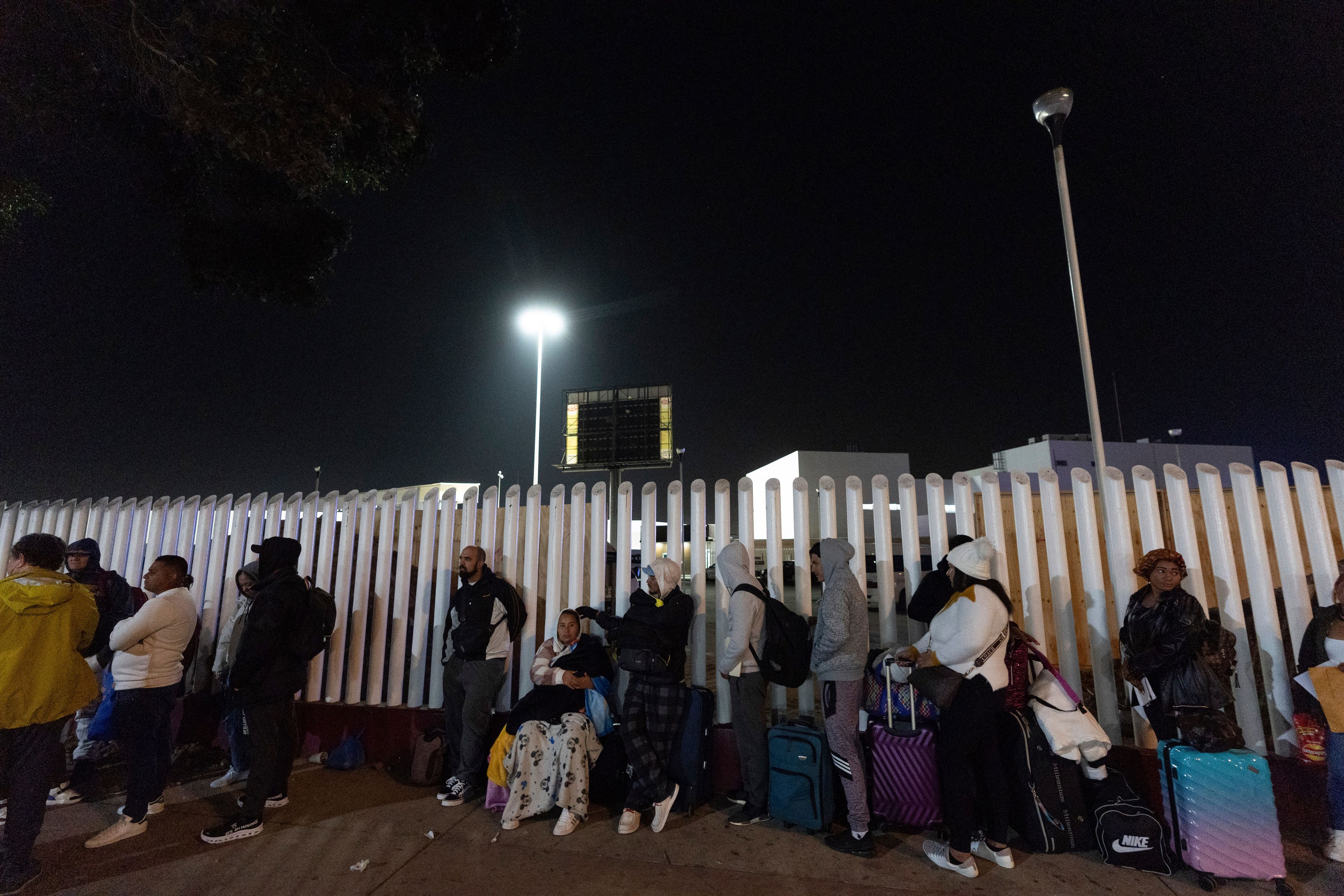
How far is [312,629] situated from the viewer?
438 cm

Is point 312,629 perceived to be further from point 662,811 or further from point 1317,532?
point 1317,532

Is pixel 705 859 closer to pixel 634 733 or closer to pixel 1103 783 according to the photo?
pixel 634 733

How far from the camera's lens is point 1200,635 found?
142 inches

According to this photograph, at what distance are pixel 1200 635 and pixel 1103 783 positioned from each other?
1050 mm

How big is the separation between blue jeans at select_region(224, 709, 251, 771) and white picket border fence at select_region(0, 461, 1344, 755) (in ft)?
2.45

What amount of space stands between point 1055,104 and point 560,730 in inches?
317

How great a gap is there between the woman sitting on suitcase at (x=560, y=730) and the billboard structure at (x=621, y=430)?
28.1 ft

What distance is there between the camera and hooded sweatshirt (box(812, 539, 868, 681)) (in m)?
3.93

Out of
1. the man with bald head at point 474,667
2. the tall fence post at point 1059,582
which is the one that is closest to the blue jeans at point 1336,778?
the tall fence post at point 1059,582

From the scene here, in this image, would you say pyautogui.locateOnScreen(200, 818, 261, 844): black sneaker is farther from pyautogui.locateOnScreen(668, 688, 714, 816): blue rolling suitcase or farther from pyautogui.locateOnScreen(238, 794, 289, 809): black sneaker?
pyautogui.locateOnScreen(668, 688, 714, 816): blue rolling suitcase

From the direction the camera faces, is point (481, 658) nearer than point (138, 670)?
No

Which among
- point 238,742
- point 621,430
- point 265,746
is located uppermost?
point 621,430

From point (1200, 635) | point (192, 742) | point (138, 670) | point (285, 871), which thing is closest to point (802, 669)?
point (1200, 635)

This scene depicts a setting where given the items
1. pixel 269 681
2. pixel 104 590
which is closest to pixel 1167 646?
pixel 269 681
